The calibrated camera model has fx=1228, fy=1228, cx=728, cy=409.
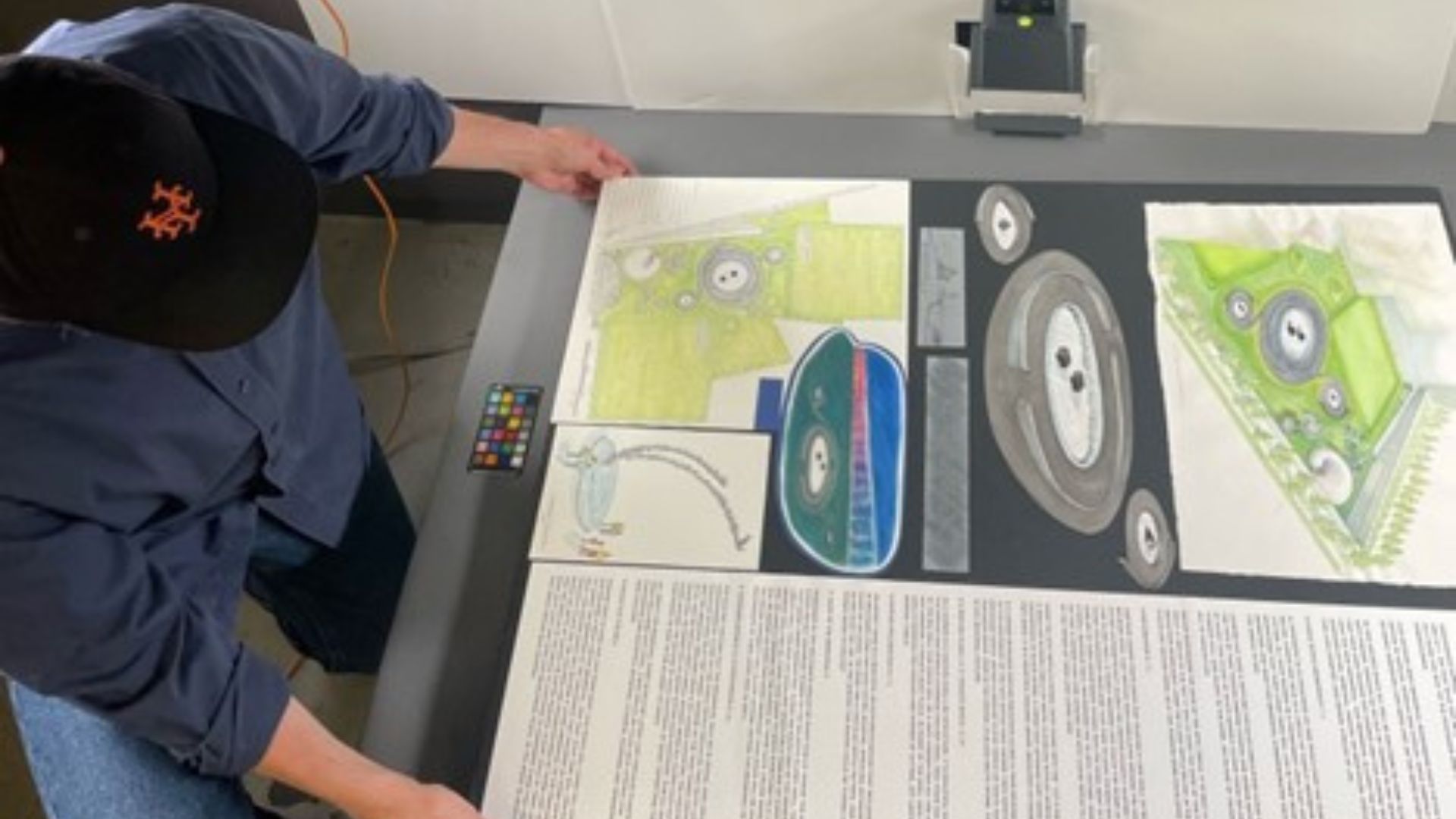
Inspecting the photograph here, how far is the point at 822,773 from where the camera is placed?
2.43ft

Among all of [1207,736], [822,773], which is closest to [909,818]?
[822,773]

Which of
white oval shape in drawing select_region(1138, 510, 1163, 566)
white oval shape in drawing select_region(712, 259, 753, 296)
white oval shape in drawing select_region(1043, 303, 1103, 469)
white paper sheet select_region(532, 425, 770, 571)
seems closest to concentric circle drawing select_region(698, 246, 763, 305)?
white oval shape in drawing select_region(712, 259, 753, 296)

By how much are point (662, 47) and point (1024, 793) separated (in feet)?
2.19

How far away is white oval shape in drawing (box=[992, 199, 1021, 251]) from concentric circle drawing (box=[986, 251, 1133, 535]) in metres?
0.03

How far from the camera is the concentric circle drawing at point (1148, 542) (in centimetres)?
80

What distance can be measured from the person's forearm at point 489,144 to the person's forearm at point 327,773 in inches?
17.8

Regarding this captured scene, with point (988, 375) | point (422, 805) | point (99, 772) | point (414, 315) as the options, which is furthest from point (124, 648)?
point (414, 315)

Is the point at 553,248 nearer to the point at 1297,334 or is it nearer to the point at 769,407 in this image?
the point at 769,407

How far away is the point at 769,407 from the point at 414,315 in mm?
974

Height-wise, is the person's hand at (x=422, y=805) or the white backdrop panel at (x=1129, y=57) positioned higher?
the white backdrop panel at (x=1129, y=57)

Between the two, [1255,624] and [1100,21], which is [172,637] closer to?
[1255,624]

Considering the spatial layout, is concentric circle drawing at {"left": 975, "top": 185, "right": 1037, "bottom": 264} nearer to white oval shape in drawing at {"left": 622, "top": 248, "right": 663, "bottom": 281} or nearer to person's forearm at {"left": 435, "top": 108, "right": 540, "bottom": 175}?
white oval shape in drawing at {"left": 622, "top": 248, "right": 663, "bottom": 281}

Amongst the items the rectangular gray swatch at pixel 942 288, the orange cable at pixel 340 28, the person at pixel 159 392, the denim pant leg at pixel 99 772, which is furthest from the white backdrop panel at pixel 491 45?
the denim pant leg at pixel 99 772

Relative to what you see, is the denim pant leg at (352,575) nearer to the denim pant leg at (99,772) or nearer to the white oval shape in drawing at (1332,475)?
the denim pant leg at (99,772)
